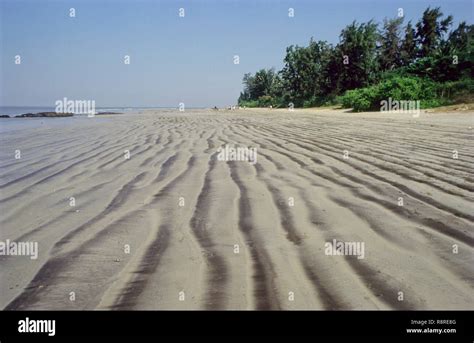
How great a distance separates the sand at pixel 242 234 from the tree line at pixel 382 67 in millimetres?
17325

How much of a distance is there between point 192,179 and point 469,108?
15213 mm

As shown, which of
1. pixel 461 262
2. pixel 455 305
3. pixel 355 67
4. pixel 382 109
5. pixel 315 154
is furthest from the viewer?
pixel 355 67

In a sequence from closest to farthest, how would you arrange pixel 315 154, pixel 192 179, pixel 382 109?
pixel 192 179 → pixel 315 154 → pixel 382 109

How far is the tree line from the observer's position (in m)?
21.3

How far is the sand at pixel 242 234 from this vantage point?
6.72 feet

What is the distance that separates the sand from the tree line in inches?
682

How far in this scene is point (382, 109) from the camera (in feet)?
69.4

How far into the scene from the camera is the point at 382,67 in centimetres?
4384

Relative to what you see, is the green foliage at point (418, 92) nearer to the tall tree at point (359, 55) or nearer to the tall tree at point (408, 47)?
the tall tree at point (359, 55)

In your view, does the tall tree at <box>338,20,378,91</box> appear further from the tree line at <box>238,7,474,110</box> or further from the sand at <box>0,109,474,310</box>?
the sand at <box>0,109,474,310</box>

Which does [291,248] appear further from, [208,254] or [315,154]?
[315,154]

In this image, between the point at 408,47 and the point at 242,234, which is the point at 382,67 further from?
the point at 242,234
